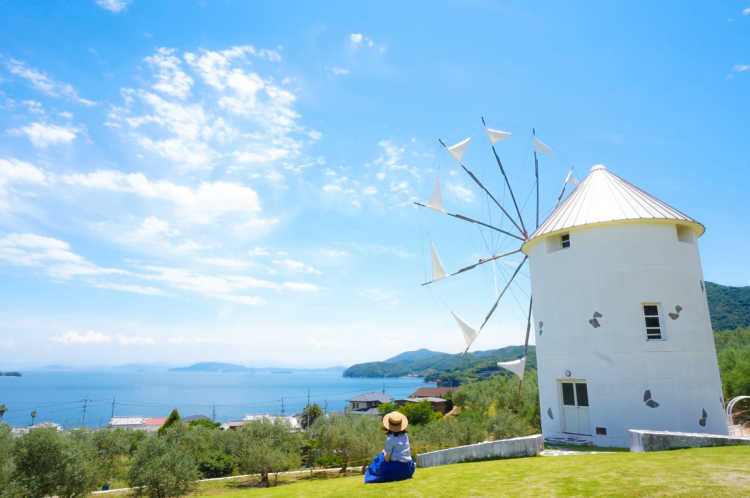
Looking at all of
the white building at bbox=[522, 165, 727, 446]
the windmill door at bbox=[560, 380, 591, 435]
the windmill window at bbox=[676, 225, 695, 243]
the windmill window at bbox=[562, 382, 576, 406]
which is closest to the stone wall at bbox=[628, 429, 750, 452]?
the white building at bbox=[522, 165, 727, 446]

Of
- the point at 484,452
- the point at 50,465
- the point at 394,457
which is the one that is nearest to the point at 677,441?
the point at 484,452

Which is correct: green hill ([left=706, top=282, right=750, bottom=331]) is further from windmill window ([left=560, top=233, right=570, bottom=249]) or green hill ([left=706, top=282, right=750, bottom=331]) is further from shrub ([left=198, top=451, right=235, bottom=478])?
shrub ([left=198, top=451, right=235, bottom=478])

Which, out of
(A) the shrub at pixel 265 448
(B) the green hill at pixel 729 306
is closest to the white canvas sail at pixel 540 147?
(A) the shrub at pixel 265 448

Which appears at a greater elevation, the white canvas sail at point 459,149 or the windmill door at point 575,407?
the white canvas sail at point 459,149

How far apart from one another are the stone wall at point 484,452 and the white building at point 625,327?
10.0 ft

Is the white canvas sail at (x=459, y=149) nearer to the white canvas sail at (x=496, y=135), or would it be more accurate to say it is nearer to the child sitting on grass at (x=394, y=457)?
the white canvas sail at (x=496, y=135)

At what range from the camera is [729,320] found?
70562 mm

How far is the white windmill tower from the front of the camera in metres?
13.4

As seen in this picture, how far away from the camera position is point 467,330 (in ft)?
62.0

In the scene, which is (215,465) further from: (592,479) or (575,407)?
(592,479)

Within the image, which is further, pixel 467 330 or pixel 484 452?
pixel 467 330

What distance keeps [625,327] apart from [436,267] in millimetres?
8452

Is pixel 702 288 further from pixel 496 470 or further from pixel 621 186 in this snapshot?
pixel 496 470

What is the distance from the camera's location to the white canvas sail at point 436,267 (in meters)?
20.2
